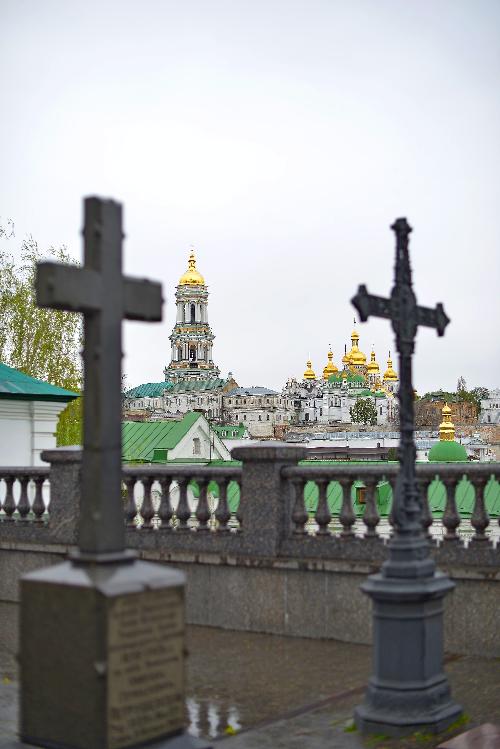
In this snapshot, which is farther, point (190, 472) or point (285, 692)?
point (190, 472)

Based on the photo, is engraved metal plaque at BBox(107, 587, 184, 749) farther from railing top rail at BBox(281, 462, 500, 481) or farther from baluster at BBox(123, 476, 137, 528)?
baluster at BBox(123, 476, 137, 528)

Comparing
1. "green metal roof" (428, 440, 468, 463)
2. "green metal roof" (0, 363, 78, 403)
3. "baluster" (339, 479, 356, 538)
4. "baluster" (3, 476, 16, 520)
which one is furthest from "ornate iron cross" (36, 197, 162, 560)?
"green metal roof" (428, 440, 468, 463)

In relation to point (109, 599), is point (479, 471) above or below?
above

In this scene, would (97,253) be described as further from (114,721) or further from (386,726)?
(386,726)

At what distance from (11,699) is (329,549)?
3322 millimetres

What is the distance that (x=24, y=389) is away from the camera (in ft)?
67.8

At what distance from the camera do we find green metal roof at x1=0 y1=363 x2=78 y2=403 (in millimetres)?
20312

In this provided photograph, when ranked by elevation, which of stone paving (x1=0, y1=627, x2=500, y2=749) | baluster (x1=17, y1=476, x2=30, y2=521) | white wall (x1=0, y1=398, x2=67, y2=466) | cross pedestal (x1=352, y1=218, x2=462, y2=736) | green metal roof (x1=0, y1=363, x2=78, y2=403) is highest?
green metal roof (x1=0, y1=363, x2=78, y2=403)

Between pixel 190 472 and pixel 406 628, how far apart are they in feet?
14.9

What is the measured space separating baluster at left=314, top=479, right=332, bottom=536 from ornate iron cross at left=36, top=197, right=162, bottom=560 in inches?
184

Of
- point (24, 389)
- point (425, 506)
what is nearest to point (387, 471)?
point (425, 506)

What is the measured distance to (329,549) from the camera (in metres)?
10.2

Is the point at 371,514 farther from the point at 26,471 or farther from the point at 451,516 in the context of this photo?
the point at 26,471

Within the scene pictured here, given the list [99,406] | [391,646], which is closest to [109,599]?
[99,406]
